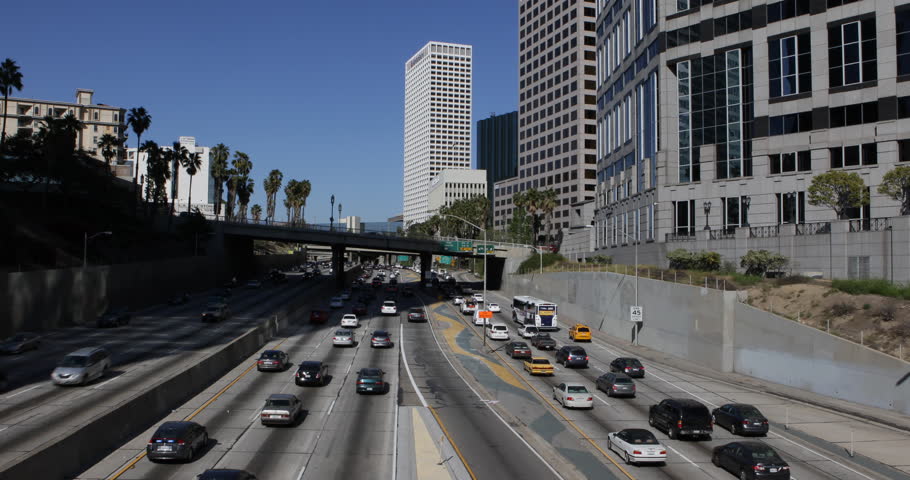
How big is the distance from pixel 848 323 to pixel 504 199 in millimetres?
150207

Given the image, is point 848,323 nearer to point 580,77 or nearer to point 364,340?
point 364,340

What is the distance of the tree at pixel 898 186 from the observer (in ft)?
177

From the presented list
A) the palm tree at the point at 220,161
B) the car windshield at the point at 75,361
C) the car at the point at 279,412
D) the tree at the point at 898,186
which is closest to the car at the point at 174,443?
the car at the point at 279,412

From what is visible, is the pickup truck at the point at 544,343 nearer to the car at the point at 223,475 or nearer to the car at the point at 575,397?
the car at the point at 575,397

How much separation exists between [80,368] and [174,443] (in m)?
15.0

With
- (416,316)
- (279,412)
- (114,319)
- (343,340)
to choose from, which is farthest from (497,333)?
(279,412)

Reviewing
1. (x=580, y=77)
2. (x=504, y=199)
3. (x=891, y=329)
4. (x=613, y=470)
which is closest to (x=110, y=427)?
(x=613, y=470)

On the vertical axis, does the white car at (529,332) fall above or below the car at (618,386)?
above

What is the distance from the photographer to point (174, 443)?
78.8 feet

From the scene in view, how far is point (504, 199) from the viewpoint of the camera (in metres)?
191

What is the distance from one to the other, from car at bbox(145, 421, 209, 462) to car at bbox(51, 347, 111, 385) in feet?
42.1

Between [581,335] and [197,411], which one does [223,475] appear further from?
[581,335]

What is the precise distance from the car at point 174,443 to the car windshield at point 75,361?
1350 centimetres

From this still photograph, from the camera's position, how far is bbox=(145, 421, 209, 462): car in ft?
78.5
